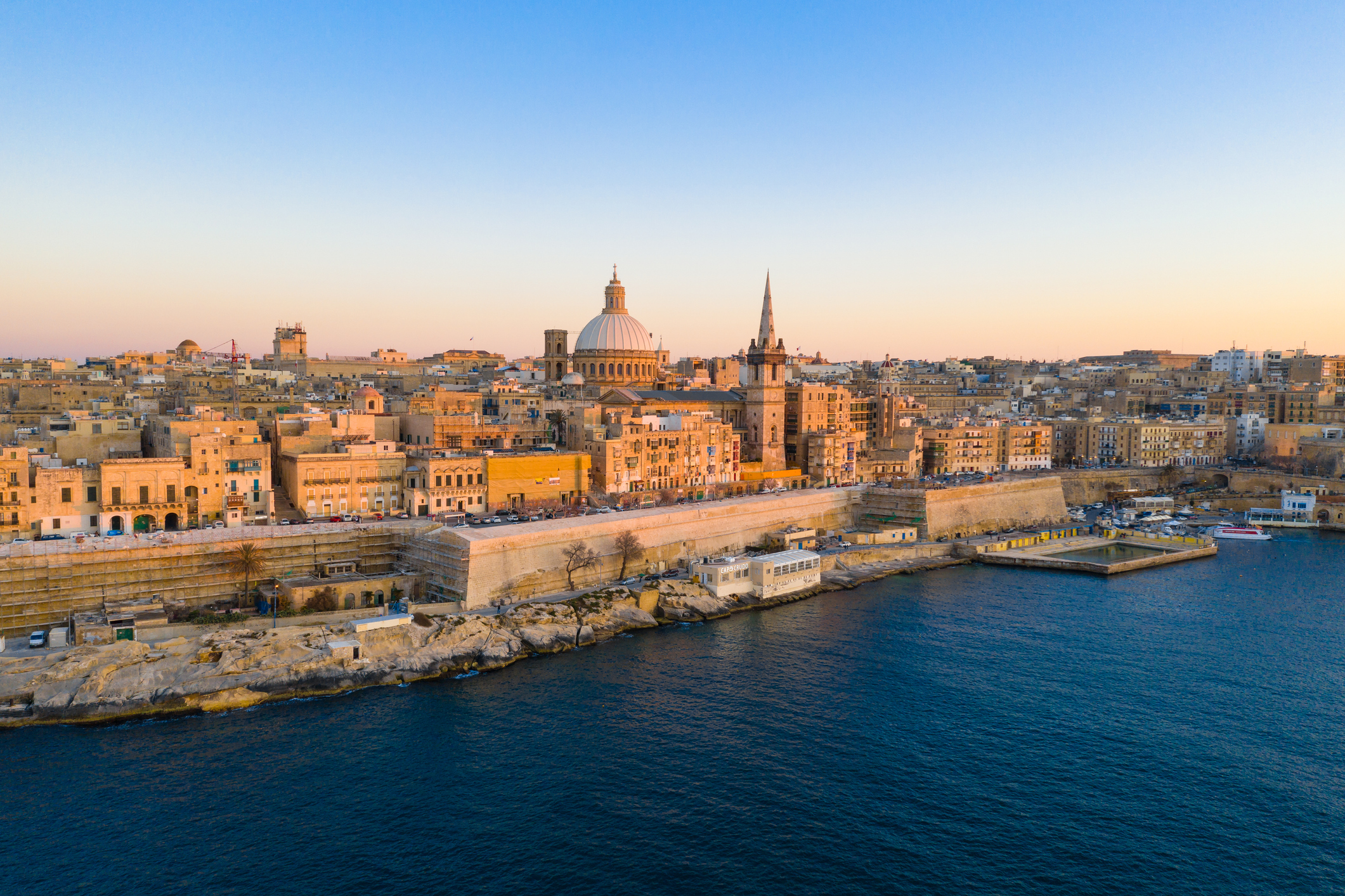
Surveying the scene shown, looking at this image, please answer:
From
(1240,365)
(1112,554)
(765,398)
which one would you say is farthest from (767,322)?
(1240,365)

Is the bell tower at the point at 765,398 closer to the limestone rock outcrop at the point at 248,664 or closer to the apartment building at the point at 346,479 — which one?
the apartment building at the point at 346,479

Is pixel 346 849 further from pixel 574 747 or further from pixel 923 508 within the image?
pixel 923 508

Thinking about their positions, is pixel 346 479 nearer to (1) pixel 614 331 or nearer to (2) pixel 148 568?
(2) pixel 148 568

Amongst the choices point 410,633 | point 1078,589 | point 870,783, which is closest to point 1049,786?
point 870,783

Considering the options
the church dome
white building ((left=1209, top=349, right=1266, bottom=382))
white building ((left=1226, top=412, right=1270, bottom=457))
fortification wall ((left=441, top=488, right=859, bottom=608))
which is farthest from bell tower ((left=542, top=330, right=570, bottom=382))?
white building ((left=1209, top=349, right=1266, bottom=382))

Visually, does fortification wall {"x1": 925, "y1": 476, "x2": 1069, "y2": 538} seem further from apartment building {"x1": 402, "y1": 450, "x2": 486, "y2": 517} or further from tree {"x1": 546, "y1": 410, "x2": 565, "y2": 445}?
apartment building {"x1": 402, "y1": 450, "x2": 486, "y2": 517}

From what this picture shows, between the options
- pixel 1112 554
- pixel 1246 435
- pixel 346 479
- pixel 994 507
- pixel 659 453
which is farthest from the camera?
pixel 1246 435
